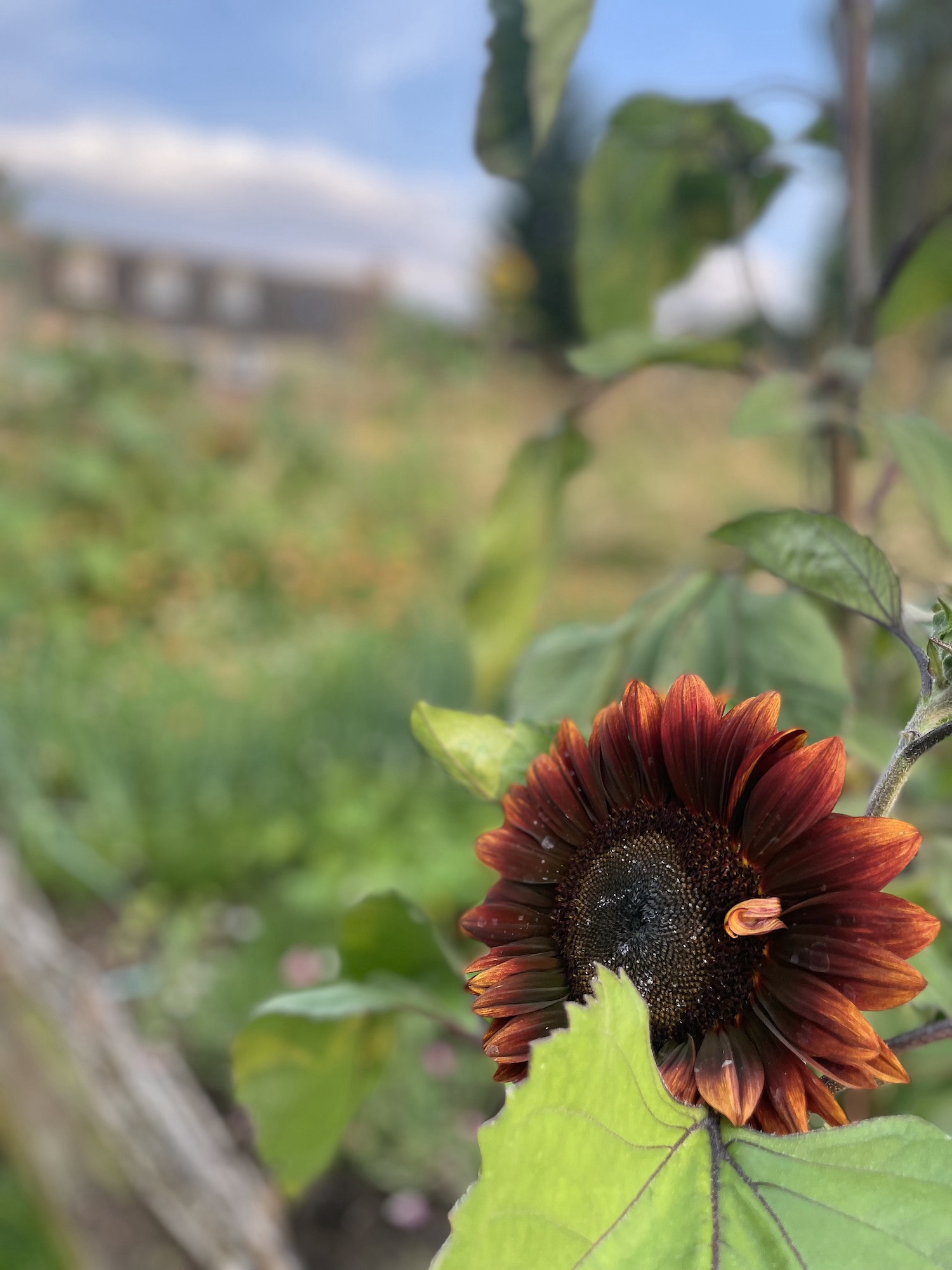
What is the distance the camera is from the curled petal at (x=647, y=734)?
0.25 metres

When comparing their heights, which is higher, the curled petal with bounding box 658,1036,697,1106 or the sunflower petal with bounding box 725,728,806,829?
the sunflower petal with bounding box 725,728,806,829

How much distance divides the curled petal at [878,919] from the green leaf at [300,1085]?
0.23m

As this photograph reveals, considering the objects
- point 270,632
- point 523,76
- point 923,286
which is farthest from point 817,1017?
point 270,632

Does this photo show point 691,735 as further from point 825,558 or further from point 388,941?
point 388,941

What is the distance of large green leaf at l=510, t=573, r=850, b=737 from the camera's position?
0.38 m

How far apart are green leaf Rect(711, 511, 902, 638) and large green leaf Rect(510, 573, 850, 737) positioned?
100 mm

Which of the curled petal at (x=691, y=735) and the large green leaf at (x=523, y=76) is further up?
the large green leaf at (x=523, y=76)

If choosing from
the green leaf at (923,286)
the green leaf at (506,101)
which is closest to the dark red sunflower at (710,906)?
the green leaf at (506,101)

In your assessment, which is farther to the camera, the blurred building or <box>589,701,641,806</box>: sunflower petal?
the blurred building

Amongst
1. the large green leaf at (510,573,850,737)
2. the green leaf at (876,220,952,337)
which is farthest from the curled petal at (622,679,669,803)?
the green leaf at (876,220,952,337)

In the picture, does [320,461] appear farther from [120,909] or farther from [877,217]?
[877,217]

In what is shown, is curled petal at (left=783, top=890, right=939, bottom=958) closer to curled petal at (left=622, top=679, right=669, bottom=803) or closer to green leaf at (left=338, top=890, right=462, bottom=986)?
curled petal at (left=622, top=679, right=669, bottom=803)

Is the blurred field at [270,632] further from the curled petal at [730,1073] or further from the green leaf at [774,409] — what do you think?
the curled petal at [730,1073]

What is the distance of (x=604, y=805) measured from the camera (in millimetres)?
255
